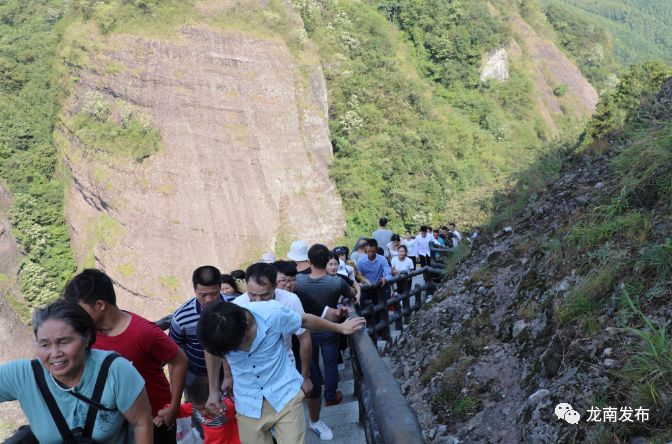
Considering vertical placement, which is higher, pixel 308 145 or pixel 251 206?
pixel 308 145

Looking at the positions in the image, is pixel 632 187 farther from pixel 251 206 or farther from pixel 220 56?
pixel 220 56

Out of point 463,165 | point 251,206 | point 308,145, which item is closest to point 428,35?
point 463,165

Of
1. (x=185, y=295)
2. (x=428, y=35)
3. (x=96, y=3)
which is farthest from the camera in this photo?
(x=428, y=35)

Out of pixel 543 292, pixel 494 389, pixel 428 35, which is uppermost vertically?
pixel 543 292

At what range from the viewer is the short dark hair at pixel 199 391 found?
3068 millimetres

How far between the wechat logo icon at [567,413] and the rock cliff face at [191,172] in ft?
89.8

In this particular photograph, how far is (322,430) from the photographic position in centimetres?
377

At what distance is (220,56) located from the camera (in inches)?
1225

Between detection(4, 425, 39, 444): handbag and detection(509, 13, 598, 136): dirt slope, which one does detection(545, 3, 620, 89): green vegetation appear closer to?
detection(509, 13, 598, 136): dirt slope

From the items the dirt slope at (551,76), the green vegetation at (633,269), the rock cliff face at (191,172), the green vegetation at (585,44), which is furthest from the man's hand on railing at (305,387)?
the green vegetation at (585,44)

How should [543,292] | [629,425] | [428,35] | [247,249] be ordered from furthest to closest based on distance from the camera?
[428,35] → [247,249] → [543,292] → [629,425]

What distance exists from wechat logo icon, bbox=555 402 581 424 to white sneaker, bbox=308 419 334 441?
167 centimetres

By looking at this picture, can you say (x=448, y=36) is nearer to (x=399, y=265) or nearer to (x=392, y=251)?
(x=392, y=251)

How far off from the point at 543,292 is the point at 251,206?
2743 cm
